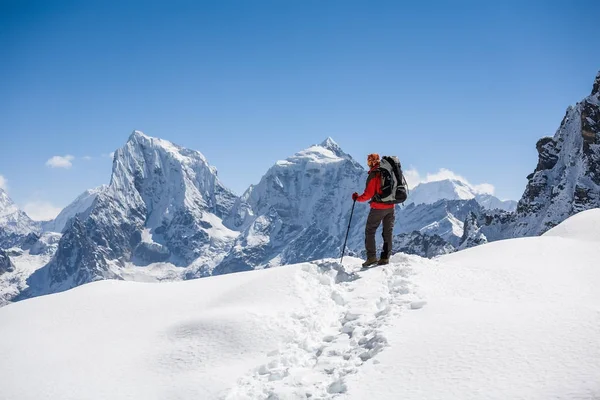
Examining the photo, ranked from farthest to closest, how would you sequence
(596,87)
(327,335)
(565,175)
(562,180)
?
(562,180), (565,175), (596,87), (327,335)

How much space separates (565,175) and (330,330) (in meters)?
171

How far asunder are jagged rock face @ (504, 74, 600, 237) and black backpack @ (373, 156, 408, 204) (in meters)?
140

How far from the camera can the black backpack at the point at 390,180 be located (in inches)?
488

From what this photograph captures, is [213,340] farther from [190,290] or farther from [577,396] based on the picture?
[577,396]

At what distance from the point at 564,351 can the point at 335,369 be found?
2.96 m

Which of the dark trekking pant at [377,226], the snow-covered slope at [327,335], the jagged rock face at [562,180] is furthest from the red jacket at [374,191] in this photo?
the jagged rock face at [562,180]

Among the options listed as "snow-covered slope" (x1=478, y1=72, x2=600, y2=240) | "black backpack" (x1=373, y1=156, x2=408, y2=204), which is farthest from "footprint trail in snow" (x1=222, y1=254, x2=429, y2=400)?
"snow-covered slope" (x1=478, y1=72, x2=600, y2=240)

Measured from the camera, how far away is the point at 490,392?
4.85m

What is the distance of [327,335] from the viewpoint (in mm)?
8039

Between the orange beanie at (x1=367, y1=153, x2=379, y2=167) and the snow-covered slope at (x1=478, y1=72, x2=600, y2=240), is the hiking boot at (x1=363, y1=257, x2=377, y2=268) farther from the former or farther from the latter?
the snow-covered slope at (x1=478, y1=72, x2=600, y2=240)

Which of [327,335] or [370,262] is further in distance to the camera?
[370,262]

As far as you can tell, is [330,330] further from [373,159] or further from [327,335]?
[373,159]

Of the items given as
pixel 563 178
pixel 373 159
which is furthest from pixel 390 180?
pixel 563 178

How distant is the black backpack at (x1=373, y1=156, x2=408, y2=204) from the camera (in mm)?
12383
